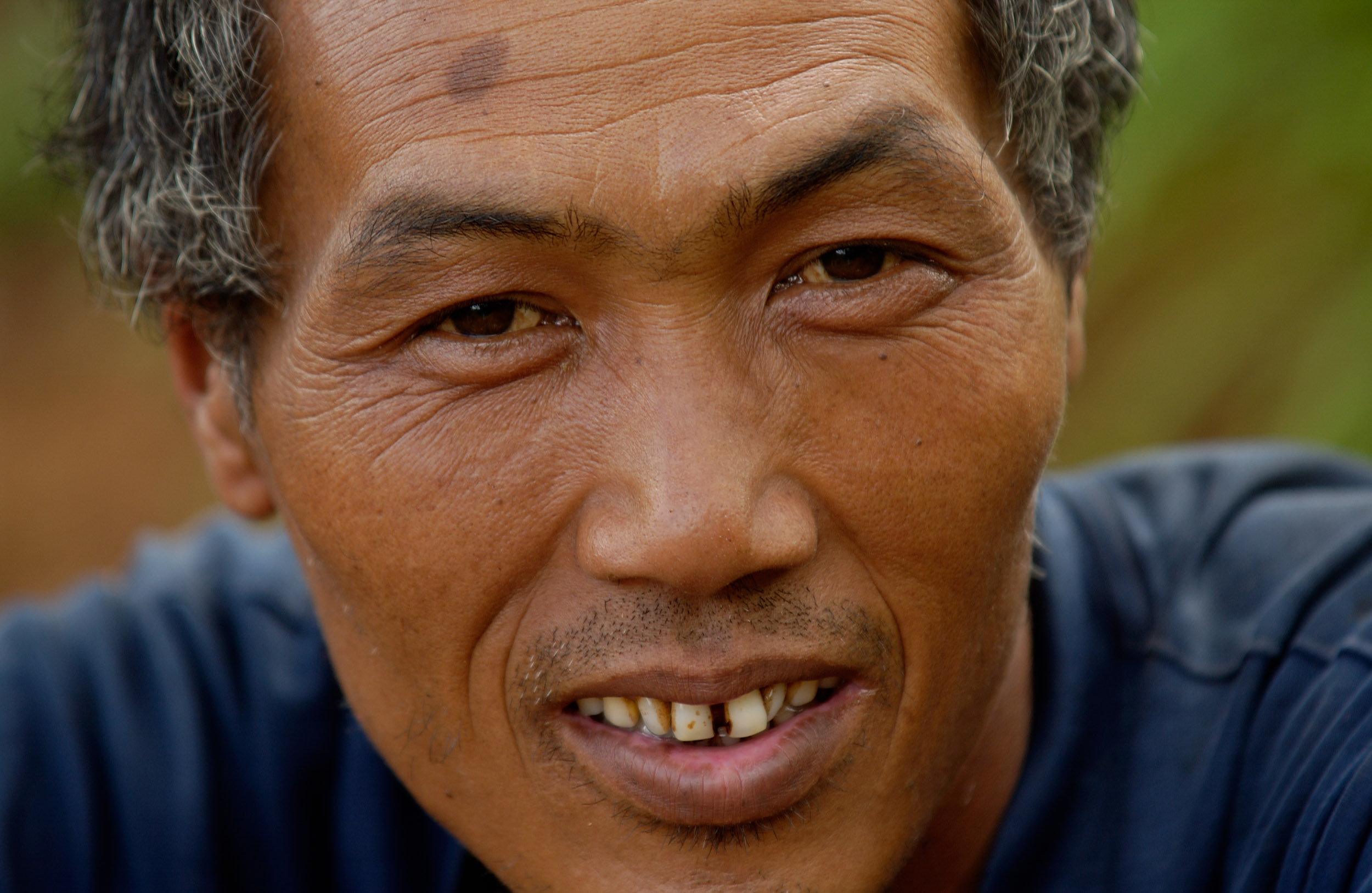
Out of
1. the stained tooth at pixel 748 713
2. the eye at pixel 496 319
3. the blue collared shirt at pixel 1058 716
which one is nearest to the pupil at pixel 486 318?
the eye at pixel 496 319

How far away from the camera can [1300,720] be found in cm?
221

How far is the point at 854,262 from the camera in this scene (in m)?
1.97

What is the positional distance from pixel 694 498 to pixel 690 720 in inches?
14.9

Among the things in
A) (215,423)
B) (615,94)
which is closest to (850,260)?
(615,94)

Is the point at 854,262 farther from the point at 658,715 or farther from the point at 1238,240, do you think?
the point at 1238,240

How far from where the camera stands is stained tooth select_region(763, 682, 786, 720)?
76.8 inches

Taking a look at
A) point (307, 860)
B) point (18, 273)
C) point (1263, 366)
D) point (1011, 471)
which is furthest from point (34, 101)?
point (1011, 471)

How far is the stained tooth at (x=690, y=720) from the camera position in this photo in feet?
6.32

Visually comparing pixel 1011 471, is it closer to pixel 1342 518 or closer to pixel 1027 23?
pixel 1027 23

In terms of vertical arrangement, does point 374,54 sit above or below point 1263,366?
above

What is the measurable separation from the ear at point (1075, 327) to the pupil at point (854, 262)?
0.54m

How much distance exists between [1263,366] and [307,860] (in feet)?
11.5

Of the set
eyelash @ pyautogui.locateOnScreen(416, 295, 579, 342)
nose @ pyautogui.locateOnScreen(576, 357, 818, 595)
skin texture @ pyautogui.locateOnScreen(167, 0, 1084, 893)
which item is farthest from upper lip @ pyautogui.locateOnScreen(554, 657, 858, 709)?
eyelash @ pyautogui.locateOnScreen(416, 295, 579, 342)

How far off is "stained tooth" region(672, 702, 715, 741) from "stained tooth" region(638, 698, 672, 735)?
0.01 m
